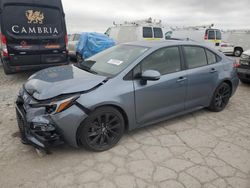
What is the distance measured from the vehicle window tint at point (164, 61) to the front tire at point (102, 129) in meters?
0.86

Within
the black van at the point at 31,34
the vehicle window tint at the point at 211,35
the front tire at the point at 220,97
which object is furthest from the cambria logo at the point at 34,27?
the vehicle window tint at the point at 211,35

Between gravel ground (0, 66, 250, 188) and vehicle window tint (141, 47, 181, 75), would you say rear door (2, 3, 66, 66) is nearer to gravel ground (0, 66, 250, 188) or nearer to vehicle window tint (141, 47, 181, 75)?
gravel ground (0, 66, 250, 188)

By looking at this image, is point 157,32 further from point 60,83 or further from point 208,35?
point 60,83

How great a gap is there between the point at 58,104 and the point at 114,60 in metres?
1.28

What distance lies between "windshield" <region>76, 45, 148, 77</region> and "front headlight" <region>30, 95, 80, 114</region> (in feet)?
2.34

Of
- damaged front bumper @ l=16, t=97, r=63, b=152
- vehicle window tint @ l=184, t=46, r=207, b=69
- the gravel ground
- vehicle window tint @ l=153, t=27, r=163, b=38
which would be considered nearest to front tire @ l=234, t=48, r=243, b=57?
vehicle window tint @ l=153, t=27, r=163, b=38

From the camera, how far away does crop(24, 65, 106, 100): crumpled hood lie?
2706mm

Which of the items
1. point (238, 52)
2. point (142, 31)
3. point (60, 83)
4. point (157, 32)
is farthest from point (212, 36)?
point (60, 83)

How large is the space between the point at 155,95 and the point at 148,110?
0.25m

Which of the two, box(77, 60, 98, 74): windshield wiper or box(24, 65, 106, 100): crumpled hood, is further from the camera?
box(77, 60, 98, 74): windshield wiper

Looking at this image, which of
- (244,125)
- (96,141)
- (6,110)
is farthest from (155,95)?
(6,110)

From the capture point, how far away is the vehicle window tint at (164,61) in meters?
3.27

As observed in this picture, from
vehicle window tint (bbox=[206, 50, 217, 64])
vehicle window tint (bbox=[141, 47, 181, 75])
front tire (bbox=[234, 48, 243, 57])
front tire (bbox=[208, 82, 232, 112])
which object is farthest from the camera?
front tire (bbox=[234, 48, 243, 57])

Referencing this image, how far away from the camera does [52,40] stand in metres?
6.64
